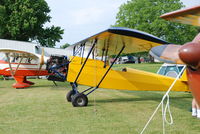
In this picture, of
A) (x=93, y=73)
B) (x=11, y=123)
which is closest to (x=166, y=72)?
(x=93, y=73)

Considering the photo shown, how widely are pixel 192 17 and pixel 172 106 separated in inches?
203

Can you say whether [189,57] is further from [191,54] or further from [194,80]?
[194,80]

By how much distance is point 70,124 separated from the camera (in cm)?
494

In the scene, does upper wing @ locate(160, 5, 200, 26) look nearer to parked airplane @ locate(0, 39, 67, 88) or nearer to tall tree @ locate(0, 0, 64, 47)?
parked airplane @ locate(0, 39, 67, 88)

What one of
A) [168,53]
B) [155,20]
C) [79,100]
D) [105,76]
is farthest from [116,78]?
[155,20]

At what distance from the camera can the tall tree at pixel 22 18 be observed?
3102 cm

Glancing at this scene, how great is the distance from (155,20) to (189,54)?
38606 mm

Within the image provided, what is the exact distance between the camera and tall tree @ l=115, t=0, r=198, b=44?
125ft

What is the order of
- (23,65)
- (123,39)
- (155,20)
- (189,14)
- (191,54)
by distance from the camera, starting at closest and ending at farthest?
(191,54) < (189,14) < (123,39) < (23,65) < (155,20)

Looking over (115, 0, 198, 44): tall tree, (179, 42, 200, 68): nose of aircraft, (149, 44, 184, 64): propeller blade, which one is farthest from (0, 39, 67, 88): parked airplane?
(115, 0, 198, 44): tall tree

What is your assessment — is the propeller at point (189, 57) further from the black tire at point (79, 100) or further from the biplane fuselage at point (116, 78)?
the biplane fuselage at point (116, 78)

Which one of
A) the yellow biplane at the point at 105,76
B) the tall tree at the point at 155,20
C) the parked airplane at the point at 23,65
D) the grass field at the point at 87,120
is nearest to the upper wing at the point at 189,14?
the grass field at the point at 87,120

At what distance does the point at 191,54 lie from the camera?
1636 millimetres

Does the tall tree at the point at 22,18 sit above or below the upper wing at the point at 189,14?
above
